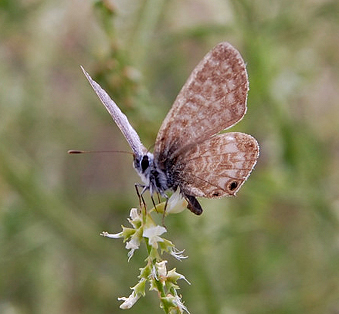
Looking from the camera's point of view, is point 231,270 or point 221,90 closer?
point 221,90

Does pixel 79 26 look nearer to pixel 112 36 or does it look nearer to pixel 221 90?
pixel 112 36

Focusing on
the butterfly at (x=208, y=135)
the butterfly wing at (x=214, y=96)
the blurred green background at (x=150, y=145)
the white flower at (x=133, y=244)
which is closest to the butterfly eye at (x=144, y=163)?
the butterfly at (x=208, y=135)

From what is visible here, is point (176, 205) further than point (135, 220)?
Yes

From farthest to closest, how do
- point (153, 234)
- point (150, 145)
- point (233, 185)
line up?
point (150, 145) < point (233, 185) < point (153, 234)

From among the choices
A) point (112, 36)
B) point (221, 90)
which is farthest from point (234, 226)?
point (221, 90)

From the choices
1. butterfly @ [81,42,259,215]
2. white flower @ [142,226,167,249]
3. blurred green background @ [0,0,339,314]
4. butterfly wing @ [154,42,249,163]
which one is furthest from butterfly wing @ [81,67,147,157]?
blurred green background @ [0,0,339,314]

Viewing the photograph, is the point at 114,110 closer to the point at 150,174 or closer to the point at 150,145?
the point at 150,174

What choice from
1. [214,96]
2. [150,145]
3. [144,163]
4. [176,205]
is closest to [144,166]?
[144,163]

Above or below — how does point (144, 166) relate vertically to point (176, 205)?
above
